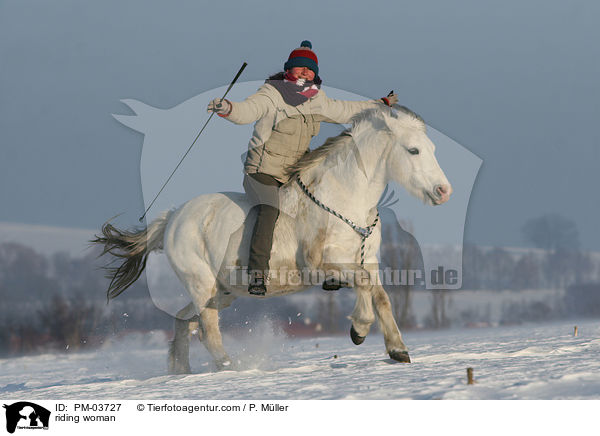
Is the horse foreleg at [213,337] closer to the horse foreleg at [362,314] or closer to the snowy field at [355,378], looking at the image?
the snowy field at [355,378]

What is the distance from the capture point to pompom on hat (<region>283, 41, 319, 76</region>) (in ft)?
18.5

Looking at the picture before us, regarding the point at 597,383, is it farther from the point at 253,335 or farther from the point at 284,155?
the point at 253,335

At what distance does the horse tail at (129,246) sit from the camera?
267 inches

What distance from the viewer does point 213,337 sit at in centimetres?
584

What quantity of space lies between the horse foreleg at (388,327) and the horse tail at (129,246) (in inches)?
106

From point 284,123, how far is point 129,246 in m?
2.46

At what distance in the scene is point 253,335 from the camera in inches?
270

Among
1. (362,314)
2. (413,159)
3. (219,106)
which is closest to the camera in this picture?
(413,159)

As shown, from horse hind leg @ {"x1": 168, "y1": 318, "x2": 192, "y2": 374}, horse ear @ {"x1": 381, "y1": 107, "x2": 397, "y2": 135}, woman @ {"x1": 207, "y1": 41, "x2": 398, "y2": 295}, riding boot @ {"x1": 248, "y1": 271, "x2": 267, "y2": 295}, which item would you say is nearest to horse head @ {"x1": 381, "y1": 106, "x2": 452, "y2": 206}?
horse ear @ {"x1": 381, "y1": 107, "x2": 397, "y2": 135}

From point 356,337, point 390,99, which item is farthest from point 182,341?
point 390,99

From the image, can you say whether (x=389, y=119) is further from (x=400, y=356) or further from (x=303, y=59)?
(x=400, y=356)

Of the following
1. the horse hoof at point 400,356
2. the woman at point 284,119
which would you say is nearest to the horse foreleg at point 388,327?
the horse hoof at point 400,356

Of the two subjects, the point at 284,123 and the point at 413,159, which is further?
the point at 284,123
